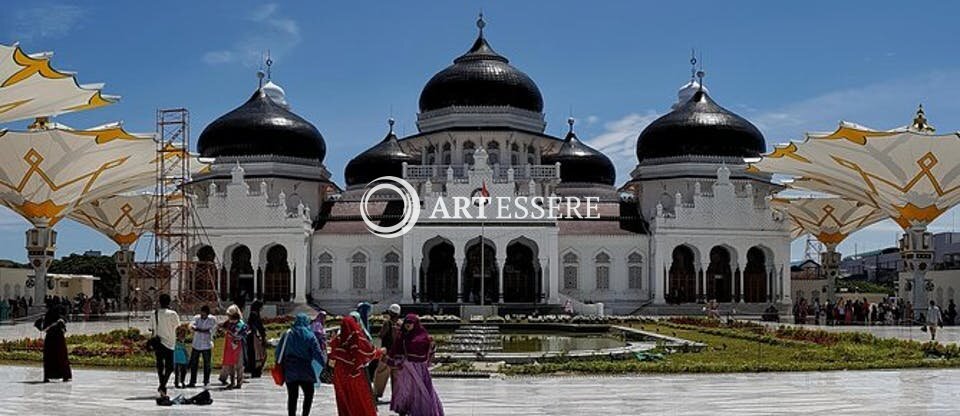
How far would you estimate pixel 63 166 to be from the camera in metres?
39.5

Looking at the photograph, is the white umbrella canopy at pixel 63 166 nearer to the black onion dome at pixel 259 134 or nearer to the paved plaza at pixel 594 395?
the black onion dome at pixel 259 134

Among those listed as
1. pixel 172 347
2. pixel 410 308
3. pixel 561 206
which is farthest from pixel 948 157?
pixel 172 347

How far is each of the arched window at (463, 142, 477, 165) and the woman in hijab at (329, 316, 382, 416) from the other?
3951cm

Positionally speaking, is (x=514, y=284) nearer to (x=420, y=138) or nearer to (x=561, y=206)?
(x=561, y=206)

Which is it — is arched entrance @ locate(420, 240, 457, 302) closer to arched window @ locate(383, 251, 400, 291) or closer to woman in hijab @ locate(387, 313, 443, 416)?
arched window @ locate(383, 251, 400, 291)

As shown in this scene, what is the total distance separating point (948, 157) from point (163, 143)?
28.2 m

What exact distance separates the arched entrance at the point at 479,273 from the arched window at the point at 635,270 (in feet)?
18.5

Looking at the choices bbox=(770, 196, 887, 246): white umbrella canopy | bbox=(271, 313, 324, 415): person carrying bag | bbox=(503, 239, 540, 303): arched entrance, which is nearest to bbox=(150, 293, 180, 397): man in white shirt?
bbox=(271, 313, 324, 415): person carrying bag

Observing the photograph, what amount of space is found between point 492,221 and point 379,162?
1156 centimetres

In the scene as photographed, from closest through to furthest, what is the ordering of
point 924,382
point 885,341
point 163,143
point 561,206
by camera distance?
point 924,382, point 885,341, point 163,143, point 561,206

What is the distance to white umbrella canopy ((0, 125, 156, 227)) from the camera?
124 feet

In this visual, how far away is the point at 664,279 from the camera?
4600 centimetres

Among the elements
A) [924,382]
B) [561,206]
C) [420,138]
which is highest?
[420,138]

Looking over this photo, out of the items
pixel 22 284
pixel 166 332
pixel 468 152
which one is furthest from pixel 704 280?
pixel 166 332
